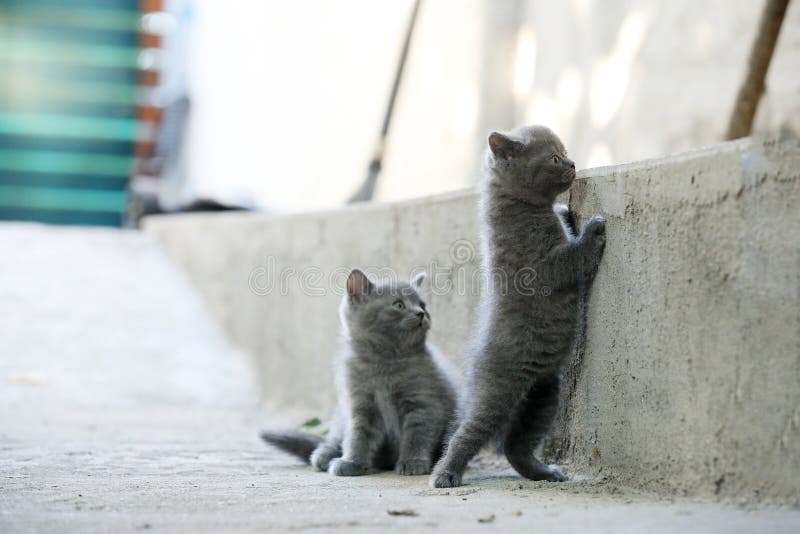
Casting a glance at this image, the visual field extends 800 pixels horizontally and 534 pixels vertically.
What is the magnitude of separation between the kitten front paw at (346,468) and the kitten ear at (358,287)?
0.54 meters

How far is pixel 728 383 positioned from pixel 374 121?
190 inches

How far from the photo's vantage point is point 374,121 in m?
6.70

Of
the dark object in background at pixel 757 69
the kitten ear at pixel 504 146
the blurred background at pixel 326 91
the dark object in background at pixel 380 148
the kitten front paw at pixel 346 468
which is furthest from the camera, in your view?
the dark object in background at pixel 380 148

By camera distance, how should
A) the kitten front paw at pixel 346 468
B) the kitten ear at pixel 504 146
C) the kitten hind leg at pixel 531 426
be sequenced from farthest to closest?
the kitten front paw at pixel 346 468
the kitten ear at pixel 504 146
the kitten hind leg at pixel 531 426

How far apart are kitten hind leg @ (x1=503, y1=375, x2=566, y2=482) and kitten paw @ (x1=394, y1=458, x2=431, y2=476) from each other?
0.26 metres

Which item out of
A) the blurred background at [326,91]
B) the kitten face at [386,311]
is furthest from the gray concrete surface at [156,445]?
the blurred background at [326,91]

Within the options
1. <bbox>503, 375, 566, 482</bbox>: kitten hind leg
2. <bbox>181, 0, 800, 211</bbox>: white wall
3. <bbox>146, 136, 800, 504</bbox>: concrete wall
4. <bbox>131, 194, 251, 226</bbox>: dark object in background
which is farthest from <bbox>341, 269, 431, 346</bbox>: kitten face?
<bbox>131, 194, 251, 226</bbox>: dark object in background

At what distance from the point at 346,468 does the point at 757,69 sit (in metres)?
2.21

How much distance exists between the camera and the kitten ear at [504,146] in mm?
2781

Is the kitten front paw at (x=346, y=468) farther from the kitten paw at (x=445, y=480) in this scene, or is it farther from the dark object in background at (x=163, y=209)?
the dark object in background at (x=163, y=209)

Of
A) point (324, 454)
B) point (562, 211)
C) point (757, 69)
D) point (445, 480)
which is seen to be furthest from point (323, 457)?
point (757, 69)

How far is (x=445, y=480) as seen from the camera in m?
2.55

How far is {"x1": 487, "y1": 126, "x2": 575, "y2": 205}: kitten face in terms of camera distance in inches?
108

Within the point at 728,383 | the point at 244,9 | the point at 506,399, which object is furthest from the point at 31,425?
the point at 244,9
